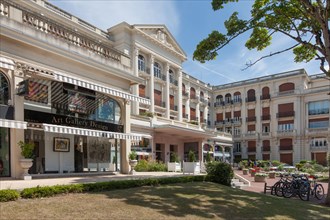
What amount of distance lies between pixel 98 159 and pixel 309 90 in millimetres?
42768

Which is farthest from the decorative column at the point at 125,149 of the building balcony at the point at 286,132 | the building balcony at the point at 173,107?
the building balcony at the point at 286,132

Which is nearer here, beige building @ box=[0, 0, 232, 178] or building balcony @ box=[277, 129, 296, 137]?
beige building @ box=[0, 0, 232, 178]

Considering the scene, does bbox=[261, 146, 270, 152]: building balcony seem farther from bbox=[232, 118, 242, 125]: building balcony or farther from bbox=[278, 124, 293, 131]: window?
bbox=[232, 118, 242, 125]: building balcony

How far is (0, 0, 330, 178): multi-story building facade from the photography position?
11.4m

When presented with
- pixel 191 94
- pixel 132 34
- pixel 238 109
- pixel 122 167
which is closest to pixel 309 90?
pixel 238 109

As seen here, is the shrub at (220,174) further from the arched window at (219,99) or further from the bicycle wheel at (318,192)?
the arched window at (219,99)

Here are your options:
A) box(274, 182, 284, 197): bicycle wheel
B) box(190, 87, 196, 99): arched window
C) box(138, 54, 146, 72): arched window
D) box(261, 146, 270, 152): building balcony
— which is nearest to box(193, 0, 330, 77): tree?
box(274, 182, 284, 197): bicycle wheel

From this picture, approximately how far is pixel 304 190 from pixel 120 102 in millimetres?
9737

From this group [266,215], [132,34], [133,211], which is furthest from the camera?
[132,34]

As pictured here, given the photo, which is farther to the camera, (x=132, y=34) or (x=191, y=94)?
(x=191, y=94)

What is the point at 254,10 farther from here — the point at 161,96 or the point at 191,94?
the point at 191,94

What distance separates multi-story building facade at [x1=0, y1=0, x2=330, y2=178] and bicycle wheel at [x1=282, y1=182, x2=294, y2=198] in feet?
24.6

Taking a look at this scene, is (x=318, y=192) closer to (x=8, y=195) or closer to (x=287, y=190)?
(x=287, y=190)

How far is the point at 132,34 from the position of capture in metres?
33.6
